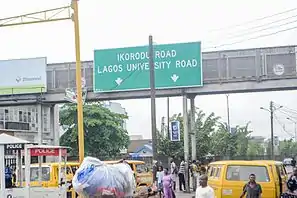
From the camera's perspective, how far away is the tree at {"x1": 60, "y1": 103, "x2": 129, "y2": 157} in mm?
50469

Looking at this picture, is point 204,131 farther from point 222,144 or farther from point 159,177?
point 159,177

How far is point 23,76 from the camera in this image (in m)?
37.0

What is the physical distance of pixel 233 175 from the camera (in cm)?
1661

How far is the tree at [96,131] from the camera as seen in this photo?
5047 centimetres

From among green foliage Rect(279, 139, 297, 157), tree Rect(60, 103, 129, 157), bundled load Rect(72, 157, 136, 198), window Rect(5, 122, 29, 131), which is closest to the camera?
bundled load Rect(72, 157, 136, 198)

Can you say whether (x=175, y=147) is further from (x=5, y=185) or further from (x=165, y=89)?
(x=5, y=185)

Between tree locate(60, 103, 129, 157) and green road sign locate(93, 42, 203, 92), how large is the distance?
15987 mm

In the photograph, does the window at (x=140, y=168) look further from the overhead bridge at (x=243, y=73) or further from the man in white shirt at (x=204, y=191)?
the man in white shirt at (x=204, y=191)

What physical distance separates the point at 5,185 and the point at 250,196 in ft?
23.6

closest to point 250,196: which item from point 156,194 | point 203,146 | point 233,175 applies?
point 233,175

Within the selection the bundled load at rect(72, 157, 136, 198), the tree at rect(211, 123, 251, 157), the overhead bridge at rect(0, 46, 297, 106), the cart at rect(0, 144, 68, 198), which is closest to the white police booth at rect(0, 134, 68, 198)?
the cart at rect(0, 144, 68, 198)

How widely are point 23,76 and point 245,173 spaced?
23.1 metres

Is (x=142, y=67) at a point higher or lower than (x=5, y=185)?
higher

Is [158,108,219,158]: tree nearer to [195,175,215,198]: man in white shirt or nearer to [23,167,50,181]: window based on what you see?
[23,167,50,181]: window
